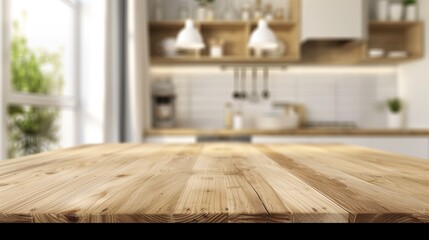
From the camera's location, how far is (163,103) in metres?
4.16

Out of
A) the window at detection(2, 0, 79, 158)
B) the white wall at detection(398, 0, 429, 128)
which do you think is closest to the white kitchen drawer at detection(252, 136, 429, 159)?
the white wall at detection(398, 0, 429, 128)

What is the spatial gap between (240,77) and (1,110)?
2569 millimetres

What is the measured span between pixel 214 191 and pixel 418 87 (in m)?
3.62

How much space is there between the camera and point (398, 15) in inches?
161

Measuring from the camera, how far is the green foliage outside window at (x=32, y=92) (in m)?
2.41

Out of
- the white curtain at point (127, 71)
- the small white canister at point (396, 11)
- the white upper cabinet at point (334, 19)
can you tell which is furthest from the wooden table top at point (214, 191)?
the small white canister at point (396, 11)

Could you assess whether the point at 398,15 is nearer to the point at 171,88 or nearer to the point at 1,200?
the point at 171,88

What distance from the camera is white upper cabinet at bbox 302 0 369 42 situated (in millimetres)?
3857

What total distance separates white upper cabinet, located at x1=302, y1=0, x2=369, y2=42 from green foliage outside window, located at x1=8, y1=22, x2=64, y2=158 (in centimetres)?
202

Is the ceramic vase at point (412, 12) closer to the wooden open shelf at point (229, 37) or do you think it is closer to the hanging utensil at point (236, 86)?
the wooden open shelf at point (229, 37)

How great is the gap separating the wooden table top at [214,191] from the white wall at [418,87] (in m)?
2.75

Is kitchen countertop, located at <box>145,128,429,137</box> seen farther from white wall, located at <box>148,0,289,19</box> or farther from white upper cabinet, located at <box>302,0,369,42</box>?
white wall, located at <box>148,0,289,19</box>

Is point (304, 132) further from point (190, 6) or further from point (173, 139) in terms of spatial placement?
point (190, 6)
